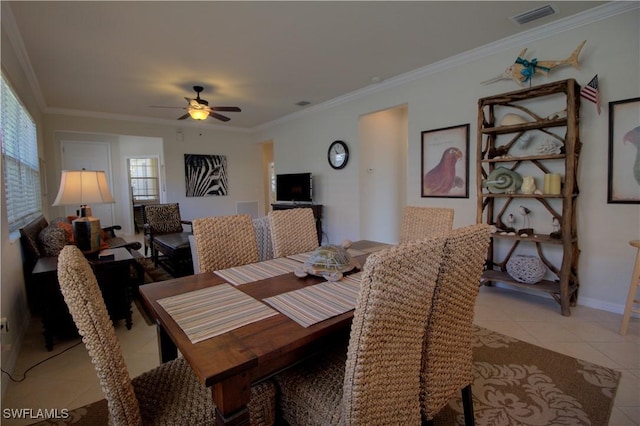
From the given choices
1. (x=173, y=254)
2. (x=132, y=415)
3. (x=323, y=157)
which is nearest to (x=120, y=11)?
(x=173, y=254)

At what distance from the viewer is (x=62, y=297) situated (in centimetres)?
235

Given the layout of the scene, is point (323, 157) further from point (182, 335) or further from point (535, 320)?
point (182, 335)

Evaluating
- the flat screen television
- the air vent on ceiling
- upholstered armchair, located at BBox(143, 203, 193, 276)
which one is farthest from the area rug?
the flat screen television

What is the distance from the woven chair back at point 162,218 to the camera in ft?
15.4

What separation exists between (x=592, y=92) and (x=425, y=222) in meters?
1.76

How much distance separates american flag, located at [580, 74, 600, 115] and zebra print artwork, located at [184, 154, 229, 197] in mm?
→ 6176

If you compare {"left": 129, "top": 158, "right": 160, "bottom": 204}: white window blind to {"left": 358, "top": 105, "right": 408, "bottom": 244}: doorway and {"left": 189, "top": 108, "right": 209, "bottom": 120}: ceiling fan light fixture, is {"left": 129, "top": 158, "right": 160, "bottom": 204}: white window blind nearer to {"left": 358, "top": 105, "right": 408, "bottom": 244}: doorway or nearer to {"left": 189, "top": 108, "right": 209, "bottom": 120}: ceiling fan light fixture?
{"left": 189, "top": 108, "right": 209, "bottom": 120}: ceiling fan light fixture

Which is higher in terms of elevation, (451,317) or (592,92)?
(592,92)

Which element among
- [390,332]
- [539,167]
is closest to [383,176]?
[539,167]

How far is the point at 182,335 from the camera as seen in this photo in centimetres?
101

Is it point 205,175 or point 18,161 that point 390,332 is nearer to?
point 18,161

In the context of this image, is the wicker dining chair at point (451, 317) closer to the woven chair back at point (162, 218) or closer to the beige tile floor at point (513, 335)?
the beige tile floor at point (513, 335)

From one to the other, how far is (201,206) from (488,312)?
583cm

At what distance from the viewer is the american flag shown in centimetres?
251
